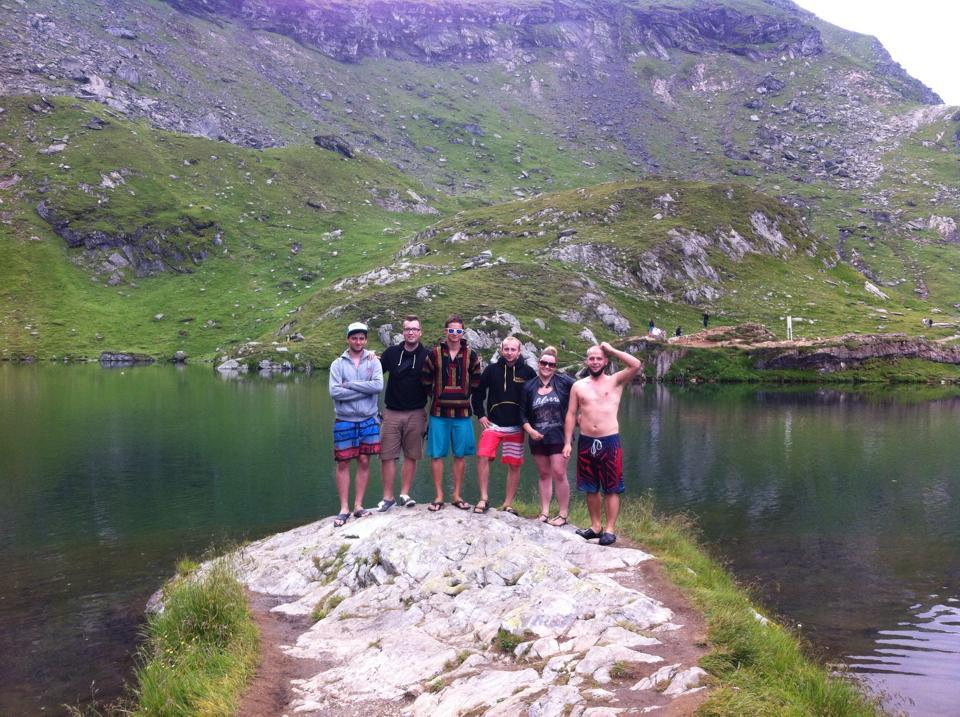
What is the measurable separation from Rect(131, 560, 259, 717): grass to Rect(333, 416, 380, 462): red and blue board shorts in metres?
3.82

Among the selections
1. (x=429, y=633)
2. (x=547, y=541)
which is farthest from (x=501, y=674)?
(x=547, y=541)

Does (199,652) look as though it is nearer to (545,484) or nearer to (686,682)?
(686,682)

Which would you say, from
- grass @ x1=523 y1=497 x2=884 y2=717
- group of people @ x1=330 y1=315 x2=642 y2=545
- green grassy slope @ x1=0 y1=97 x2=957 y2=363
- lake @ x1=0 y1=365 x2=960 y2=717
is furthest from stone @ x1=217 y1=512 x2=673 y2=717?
green grassy slope @ x1=0 y1=97 x2=957 y2=363

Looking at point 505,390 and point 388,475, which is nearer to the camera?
point 505,390

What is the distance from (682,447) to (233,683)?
1401 inches

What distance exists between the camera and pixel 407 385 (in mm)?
16406

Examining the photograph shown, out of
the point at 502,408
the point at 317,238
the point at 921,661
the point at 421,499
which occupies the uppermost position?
the point at 317,238

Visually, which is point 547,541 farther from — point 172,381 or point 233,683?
point 172,381

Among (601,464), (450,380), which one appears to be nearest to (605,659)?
(601,464)

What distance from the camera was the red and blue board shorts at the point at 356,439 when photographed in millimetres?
17000

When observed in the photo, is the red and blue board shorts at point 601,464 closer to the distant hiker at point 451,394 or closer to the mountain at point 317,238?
the distant hiker at point 451,394

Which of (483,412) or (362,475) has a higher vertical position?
(483,412)

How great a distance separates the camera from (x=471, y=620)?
12398 mm

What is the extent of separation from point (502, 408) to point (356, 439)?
3818 millimetres
